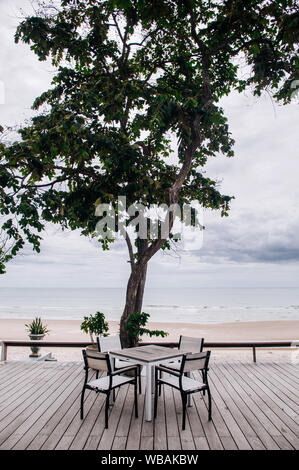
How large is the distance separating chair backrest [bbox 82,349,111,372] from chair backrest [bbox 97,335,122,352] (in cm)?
117

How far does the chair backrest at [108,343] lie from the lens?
192 inches

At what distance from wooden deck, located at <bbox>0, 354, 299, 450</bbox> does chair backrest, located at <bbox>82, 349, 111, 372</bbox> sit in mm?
619

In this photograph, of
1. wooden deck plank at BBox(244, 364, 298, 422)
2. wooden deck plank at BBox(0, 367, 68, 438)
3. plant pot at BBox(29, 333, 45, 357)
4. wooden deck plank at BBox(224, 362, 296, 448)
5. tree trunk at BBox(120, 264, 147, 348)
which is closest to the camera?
wooden deck plank at BBox(224, 362, 296, 448)

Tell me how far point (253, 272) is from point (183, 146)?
311ft

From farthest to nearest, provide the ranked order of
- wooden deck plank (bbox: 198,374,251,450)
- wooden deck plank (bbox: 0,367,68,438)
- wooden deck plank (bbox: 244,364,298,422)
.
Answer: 1. wooden deck plank (bbox: 244,364,298,422)
2. wooden deck plank (bbox: 0,367,68,438)
3. wooden deck plank (bbox: 198,374,251,450)

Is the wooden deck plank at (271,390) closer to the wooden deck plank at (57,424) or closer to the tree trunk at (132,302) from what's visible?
the tree trunk at (132,302)

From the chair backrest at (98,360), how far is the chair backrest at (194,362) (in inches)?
33.9

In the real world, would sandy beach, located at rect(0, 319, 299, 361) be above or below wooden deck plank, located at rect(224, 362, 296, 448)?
below

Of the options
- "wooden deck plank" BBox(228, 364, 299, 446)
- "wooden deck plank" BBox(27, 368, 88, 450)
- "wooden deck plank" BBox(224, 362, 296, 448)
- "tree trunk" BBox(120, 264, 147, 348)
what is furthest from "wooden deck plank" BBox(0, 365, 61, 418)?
"wooden deck plank" BBox(228, 364, 299, 446)

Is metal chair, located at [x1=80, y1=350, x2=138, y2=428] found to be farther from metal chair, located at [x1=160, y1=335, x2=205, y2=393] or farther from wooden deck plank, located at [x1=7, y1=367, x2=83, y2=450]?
metal chair, located at [x1=160, y1=335, x2=205, y2=393]

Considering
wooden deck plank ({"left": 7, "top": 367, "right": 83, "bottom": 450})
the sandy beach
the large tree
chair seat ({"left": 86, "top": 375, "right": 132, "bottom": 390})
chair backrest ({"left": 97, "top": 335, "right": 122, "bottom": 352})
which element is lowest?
the sandy beach

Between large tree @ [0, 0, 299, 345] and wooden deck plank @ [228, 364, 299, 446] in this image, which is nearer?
wooden deck plank @ [228, 364, 299, 446]

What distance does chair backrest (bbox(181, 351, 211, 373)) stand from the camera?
135 inches

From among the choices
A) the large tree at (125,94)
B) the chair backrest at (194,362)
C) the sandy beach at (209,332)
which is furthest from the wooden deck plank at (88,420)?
the sandy beach at (209,332)
